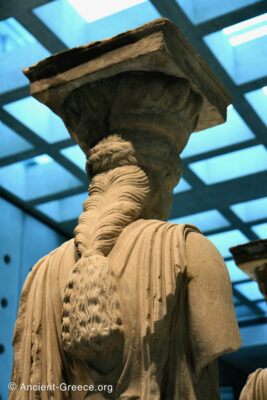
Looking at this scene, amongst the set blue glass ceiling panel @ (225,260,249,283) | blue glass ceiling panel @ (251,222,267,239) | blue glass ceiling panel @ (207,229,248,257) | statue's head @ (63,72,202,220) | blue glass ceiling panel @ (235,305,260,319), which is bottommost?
statue's head @ (63,72,202,220)

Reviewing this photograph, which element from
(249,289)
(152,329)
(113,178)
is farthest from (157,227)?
(249,289)

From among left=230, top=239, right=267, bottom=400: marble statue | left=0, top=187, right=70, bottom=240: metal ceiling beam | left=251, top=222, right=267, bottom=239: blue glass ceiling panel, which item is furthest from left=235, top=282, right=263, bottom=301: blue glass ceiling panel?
left=230, top=239, right=267, bottom=400: marble statue

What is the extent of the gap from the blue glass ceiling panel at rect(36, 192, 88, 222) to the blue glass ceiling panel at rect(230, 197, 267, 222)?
2.48 metres

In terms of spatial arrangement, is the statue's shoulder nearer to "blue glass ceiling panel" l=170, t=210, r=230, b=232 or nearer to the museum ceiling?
the museum ceiling

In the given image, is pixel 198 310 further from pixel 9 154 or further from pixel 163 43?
pixel 9 154

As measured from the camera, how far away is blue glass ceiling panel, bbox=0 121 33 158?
8914 millimetres

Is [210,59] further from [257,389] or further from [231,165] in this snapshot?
[257,389]

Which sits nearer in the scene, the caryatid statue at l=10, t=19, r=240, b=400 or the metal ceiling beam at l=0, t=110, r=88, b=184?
the caryatid statue at l=10, t=19, r=240, b=400

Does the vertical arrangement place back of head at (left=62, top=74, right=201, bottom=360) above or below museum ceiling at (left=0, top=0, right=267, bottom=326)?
below

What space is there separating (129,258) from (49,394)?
2.49 feet

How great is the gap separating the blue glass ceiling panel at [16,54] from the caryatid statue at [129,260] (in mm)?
3828

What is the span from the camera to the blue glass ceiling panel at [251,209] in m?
10.3

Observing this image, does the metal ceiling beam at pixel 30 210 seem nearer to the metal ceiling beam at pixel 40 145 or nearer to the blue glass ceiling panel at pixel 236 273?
the metal ceiling beam at pixel 40 145

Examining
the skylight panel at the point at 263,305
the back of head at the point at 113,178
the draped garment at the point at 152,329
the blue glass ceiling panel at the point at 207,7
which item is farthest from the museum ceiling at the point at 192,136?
the draped garment at the point at 152,329
